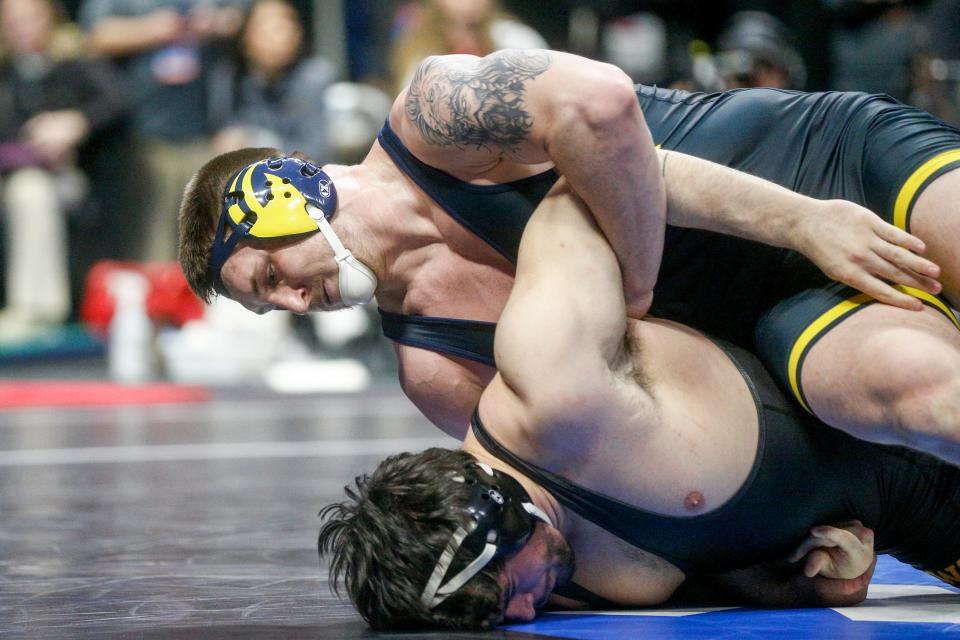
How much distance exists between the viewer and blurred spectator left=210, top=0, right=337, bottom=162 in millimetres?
8844

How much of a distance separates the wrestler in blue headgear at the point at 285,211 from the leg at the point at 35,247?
19.8 feet

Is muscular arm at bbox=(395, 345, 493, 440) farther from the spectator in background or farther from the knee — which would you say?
the spectator in background

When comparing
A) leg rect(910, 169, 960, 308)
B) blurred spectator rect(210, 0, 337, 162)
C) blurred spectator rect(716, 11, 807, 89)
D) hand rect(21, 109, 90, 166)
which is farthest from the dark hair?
hand rect(21, 109, 90, 166)

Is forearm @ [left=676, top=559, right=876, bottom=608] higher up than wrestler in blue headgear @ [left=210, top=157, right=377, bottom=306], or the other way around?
wrestler in blue headgear @ [left=210, top=157, right=377, bottom=306]

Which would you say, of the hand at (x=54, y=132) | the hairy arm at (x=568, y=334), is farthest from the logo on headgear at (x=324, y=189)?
the hand at (x=54, y=132)

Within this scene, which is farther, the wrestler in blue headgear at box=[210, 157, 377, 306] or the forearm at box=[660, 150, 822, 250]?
the wrestler in blue headgear at box=[210, 157, 377, 306]

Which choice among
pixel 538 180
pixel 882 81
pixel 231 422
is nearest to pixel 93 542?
pixel 538 180

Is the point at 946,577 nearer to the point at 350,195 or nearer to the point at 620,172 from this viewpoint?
the point at 620,172

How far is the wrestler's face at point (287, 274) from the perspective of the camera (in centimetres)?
317

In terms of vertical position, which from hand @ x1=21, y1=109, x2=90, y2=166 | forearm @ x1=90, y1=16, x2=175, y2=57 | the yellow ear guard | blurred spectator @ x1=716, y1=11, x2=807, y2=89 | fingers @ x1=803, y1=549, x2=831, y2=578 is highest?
the yellow ear guard

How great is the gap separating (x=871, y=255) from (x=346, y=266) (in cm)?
110

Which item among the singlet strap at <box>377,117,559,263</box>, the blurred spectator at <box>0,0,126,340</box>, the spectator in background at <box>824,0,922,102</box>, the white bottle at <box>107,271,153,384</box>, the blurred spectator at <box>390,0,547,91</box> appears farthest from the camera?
the blurred spectator at <box>0,0,126,340</box>

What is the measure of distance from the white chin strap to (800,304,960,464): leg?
979 millimetres

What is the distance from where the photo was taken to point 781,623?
2.57 metres
